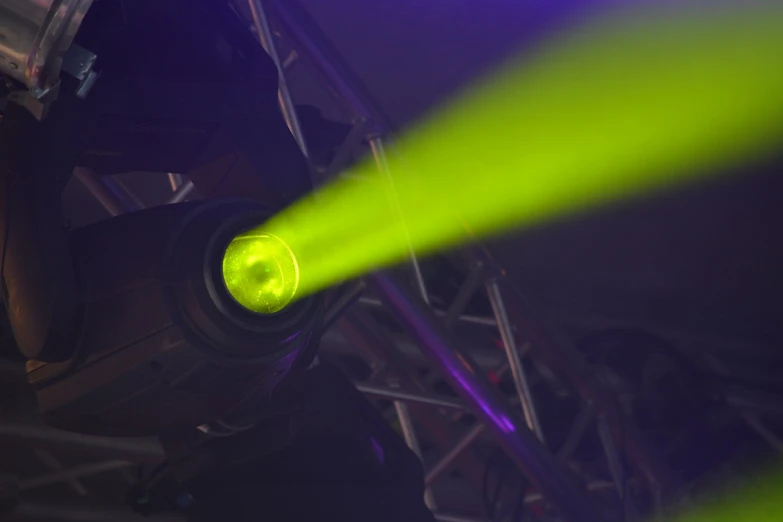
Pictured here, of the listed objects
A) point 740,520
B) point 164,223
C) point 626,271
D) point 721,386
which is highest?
point 164,223

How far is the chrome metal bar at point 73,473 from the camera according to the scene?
1.74 metres

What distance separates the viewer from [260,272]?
809 mm

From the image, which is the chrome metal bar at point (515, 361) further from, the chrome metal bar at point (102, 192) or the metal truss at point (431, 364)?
the chrome metal bar at point (102, 192)

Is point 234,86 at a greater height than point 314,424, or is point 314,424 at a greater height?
point 234,86

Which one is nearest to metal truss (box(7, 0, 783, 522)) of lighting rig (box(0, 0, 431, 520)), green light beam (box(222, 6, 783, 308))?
green light beam (box(222, 6, 783, 308))

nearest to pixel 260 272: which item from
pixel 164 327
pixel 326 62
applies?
pixel 164 327

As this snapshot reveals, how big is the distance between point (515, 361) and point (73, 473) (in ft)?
3.93

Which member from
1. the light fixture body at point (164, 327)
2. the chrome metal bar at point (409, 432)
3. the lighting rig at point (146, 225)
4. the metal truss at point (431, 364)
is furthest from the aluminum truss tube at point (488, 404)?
the light fixture body at point (164, 327)

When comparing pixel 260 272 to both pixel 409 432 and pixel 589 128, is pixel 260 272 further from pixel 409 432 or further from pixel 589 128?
pixel 589 128

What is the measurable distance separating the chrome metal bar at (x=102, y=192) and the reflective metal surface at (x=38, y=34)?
759 mm

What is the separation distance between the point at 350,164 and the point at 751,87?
123cm

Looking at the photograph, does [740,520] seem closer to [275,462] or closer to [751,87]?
[751,87]

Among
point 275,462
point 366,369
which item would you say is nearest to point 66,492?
point 366,369

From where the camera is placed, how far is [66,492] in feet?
6.24
